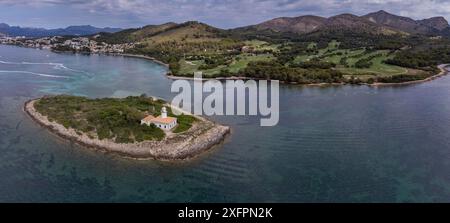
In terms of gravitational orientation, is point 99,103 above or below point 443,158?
above

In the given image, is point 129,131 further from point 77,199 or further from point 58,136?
point 77,199

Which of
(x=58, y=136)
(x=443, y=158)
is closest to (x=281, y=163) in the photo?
(x=443, y=158)

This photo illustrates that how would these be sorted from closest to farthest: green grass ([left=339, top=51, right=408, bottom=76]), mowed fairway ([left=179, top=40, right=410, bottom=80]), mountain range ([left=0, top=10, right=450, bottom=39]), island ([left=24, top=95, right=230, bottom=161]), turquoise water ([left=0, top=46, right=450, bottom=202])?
turquoise water ([left=0, top=46, right=450, bottom=202]), island ([left=24, top=95, right=230, bottom=161]), green grass ([left=339, top=51, right=408, bottom=76]), mowed fairway ([left=179, top=40, right=410, bottom=80]), mountain range ([left=0, top=10, right=450, bottom=39])

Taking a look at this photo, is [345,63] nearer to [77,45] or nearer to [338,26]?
[77,45]

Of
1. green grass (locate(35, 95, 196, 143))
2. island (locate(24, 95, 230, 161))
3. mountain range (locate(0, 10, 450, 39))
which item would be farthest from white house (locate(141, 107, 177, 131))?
mountain range (locate(0, 10, 450, 39))

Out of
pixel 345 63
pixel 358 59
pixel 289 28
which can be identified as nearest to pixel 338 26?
pixel 289 28

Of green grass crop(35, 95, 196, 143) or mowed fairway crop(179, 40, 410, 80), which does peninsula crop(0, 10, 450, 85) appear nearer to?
mowed fairway crop(179, 40, 410, 80)
